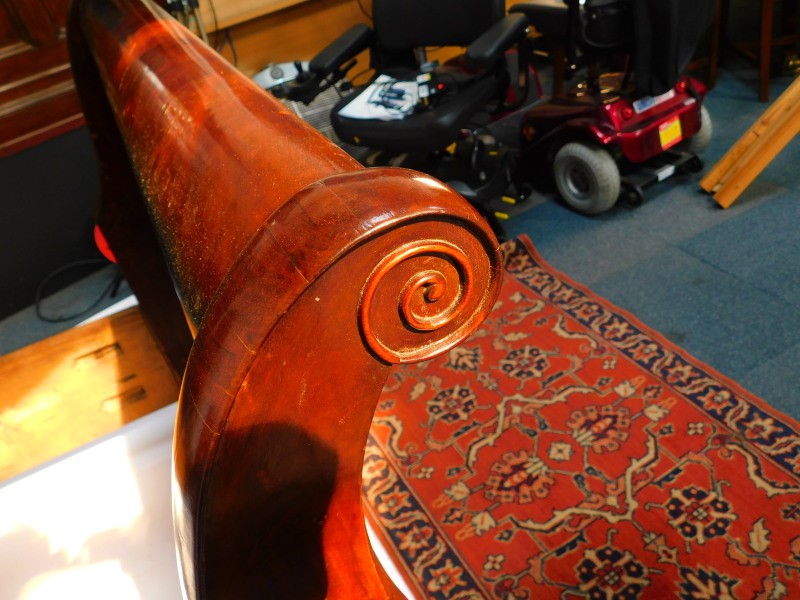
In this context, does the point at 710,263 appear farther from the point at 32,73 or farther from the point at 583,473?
the point at 32,73

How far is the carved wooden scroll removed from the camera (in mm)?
323

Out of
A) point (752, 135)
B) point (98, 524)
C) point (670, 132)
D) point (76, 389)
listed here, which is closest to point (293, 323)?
point (98, 524)

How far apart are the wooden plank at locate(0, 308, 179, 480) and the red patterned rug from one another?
639 millimetres

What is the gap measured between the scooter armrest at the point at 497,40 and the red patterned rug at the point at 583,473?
84 cm

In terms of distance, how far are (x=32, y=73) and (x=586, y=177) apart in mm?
2057

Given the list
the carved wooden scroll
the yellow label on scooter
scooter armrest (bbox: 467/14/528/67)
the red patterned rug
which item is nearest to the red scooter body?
the yellow label on scooter

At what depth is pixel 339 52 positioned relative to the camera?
238cm

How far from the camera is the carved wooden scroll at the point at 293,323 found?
323 mm

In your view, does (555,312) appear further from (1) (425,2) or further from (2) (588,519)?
(1) (425,2)

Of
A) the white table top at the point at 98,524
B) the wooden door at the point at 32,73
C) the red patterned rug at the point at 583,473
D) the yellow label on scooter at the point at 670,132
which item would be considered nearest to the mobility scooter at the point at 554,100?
the yellow label on scooter at the point at 670,132

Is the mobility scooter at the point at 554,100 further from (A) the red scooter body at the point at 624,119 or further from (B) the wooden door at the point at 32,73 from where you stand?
(B) the wooden door at the point at 32,73

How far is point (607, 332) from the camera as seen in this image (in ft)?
6.40

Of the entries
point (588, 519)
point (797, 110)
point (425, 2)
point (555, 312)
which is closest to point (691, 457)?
point (588, 519)

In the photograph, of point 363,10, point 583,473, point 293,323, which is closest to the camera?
point 293,323
